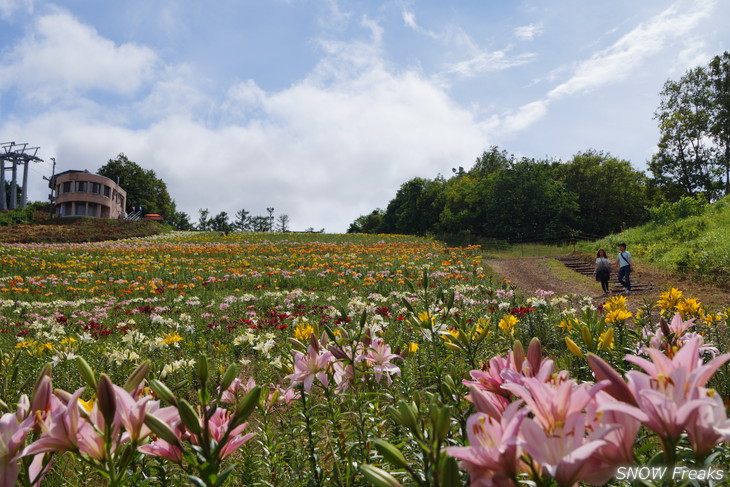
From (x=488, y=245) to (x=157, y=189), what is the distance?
52.2 meters

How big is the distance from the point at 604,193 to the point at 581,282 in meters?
24.7

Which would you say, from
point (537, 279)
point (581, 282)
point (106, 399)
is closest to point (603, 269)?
point (581, 282)

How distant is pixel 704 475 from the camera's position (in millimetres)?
814

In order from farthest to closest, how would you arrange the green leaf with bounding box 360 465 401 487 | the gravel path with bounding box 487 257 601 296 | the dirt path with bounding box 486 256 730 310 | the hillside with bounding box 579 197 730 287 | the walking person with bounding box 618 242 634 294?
the gravel path with bounding box 487 257 601 296 → the hillside with bounding box 579 197 730 287 → the walking person with bounding box 618 242 634 294 → the dirt path with bounding box 486 256 730 310 → the green leaf with bounding box 360 465 401 487

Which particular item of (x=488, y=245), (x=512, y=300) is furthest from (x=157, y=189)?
(x=512, y=300)

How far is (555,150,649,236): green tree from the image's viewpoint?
33781 millimetres

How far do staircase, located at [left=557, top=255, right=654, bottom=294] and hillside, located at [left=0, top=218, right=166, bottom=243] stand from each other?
29.4 metres

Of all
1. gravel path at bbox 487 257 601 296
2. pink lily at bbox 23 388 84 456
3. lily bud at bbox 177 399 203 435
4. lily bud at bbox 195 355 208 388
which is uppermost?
lily bud at bbox 195 355 208 388

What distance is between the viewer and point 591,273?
15.9 meters

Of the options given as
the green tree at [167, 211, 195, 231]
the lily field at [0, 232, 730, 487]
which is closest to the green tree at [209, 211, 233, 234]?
the green tree at [167, 211, 195, 231]

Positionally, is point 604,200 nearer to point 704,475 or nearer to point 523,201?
point 523,201

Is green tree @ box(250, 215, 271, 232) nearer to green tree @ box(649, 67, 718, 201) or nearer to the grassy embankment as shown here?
the grassy embankment

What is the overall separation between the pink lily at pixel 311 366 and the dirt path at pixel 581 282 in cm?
950

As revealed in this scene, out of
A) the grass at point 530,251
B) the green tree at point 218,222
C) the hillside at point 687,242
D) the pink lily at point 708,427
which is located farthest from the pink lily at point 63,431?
the green tree at point 218,222
